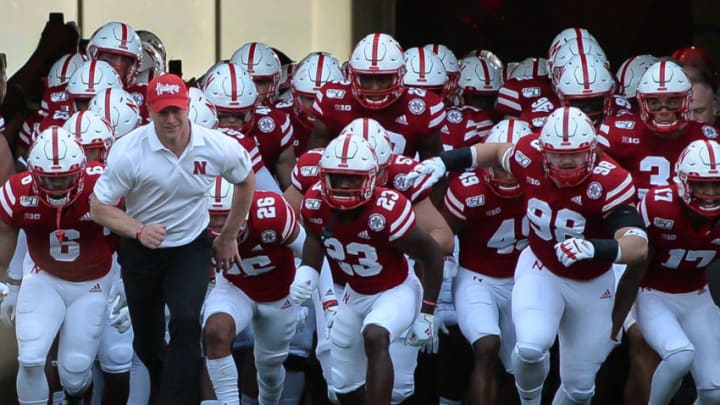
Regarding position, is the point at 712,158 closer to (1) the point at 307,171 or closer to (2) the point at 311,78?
(1) the point at 307,171

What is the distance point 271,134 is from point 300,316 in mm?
1227

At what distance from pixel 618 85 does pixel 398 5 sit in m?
3.39

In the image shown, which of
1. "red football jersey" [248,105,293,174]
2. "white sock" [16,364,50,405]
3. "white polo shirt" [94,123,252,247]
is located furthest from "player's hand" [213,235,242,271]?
"red football jersey" [248,105,293,174]

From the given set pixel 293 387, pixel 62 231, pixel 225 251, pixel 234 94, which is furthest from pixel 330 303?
pixel 234 94

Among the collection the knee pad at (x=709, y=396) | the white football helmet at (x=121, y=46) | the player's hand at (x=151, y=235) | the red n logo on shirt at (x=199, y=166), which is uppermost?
the white football helmet at (x=121, y=46)

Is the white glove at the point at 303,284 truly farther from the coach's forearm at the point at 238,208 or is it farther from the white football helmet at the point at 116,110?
the white football helmet at the point at 116,110

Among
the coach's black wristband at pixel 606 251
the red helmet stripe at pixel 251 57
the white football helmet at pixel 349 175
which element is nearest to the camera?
the coach's black wristband at pixel 606 251

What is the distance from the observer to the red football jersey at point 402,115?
10102 millimetres

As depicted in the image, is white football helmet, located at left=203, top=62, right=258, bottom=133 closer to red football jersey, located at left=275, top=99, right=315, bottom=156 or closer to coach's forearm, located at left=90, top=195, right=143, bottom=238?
red football jersey, located at left=275, top=99, right=315, bottom=156

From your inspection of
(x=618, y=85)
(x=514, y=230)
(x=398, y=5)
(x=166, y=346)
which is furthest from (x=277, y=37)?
(x=166, y=346)

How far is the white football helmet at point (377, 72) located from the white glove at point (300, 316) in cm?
109

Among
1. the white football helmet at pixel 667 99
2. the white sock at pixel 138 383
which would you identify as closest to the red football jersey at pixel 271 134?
the white sock at pixel 138 383

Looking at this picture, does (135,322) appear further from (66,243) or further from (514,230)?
(514,230)

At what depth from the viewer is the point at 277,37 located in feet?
48.2
